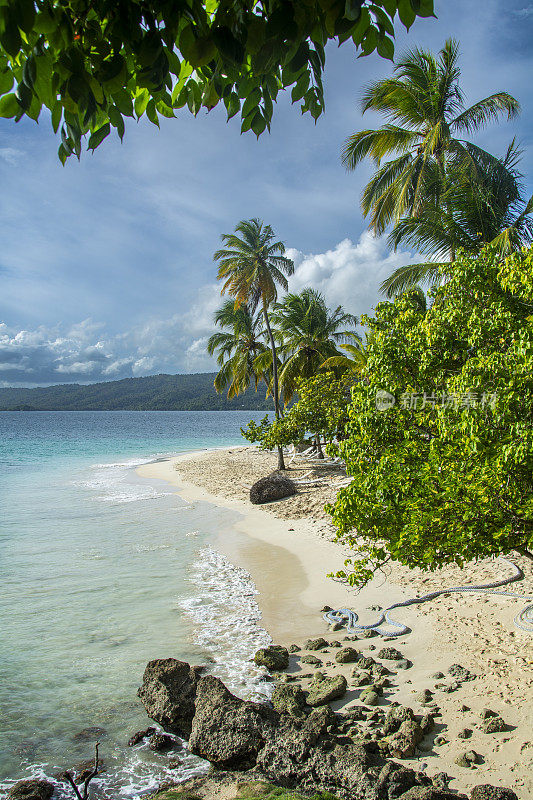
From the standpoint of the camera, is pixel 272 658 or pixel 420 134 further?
pixel 420 134

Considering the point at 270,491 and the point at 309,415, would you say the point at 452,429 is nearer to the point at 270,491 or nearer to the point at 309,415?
the point at 309,415

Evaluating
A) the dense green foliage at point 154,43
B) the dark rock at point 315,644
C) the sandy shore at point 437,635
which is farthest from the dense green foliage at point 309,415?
the dense green foliage at point 154,43

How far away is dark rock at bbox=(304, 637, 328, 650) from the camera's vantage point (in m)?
6.37

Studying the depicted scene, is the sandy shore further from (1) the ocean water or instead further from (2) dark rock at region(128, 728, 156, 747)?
(2) dark rock at region(128, 728, 156, 747)

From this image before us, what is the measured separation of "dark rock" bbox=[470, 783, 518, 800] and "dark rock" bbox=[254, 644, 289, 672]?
2.99 m

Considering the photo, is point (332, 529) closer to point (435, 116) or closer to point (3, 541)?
point (3, 541)

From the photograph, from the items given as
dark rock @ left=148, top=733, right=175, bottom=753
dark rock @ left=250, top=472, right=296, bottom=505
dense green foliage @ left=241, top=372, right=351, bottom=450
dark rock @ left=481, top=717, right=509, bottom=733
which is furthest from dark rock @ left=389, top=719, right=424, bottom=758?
dark rock @ left=250, top=472, right=296, bottom=505

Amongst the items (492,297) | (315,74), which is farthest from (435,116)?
(315,74)

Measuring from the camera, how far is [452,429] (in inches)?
174

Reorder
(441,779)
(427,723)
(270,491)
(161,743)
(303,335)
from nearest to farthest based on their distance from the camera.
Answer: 1. (441,779)
2. (427,723)
3. (161,743)
4. (270,491)
5. (303,335)

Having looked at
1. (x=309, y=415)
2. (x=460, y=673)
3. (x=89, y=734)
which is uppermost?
(x=309, y=415)

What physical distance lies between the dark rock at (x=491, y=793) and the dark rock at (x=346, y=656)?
2590mm

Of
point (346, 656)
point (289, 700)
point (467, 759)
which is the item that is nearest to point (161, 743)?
point (289, 700)

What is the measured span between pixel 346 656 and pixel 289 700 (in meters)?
1.17
